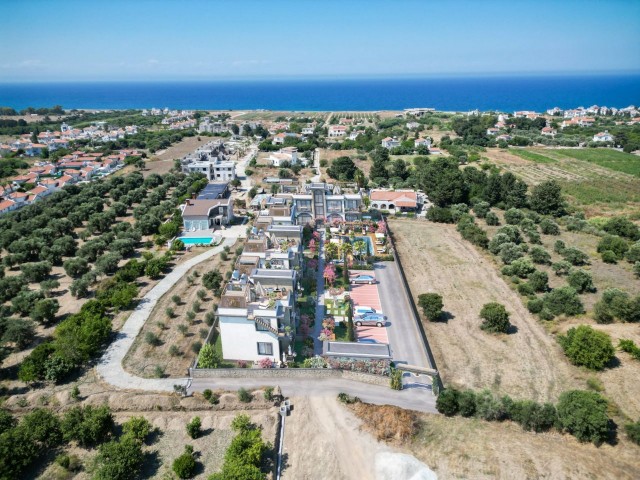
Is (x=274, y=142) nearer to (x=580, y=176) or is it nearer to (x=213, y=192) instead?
(x=213, y=192)

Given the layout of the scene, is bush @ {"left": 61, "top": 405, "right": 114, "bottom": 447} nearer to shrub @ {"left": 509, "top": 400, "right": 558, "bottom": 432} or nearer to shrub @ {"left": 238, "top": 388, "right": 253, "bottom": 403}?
shrub @ {"left": 238, "top": 388, "right": 253, "bottom": 403}

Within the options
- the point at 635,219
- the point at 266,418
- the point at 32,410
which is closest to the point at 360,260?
the point at 266,418

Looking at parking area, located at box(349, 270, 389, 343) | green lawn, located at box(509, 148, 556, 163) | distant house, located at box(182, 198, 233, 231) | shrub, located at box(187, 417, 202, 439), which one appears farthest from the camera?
green lawn, located at box(509, 148, 556, 163)

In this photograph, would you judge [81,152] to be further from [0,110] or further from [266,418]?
[0,110]

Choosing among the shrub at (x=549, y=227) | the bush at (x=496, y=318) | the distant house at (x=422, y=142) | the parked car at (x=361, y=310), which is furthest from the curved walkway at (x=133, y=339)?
the distant house at (x=422, y=142)

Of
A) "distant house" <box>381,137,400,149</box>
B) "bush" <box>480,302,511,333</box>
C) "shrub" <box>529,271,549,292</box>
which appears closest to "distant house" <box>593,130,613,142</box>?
"distant house" <box>381,137,400,149</box>

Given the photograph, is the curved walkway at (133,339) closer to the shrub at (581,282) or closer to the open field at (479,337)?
the open field at (479,337)

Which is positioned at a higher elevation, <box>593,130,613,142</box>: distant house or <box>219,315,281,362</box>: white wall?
<box>593,130,613,142</box>: distant house
